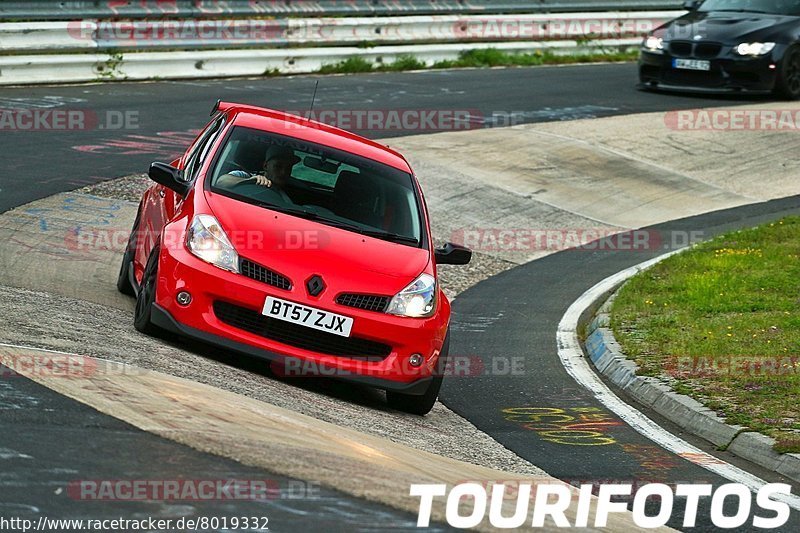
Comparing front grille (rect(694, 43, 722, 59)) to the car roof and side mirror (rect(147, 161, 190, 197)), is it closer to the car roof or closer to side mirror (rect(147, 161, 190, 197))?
the car roof

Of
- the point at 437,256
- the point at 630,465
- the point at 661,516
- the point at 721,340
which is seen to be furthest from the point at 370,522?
the point at 721,340

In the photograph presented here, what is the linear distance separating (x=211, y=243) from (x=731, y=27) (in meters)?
16.0

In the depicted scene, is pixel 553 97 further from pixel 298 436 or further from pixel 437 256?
pixel 298 436

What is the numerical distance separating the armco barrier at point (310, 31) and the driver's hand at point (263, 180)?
36.9 feet

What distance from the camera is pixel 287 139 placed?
9.61 m

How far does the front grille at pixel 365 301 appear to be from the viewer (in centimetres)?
828

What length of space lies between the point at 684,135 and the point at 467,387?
11.8 metres

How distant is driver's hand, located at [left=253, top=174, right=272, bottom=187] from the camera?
30.3ft

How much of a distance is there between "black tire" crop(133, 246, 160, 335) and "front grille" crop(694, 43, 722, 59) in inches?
601

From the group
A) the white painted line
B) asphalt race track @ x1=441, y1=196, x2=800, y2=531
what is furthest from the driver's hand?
the white painted line

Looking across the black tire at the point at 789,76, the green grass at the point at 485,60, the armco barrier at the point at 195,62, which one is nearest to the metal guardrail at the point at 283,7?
the armco barrier at the point at 195,62

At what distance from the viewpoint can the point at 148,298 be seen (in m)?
8.54

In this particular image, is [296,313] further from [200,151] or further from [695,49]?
[695,49]

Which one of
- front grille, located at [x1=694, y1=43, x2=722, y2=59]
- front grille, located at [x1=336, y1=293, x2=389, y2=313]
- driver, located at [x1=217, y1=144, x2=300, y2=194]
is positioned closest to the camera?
front grille, located at [x1=336, y1=293, x2=389, y2=313]
